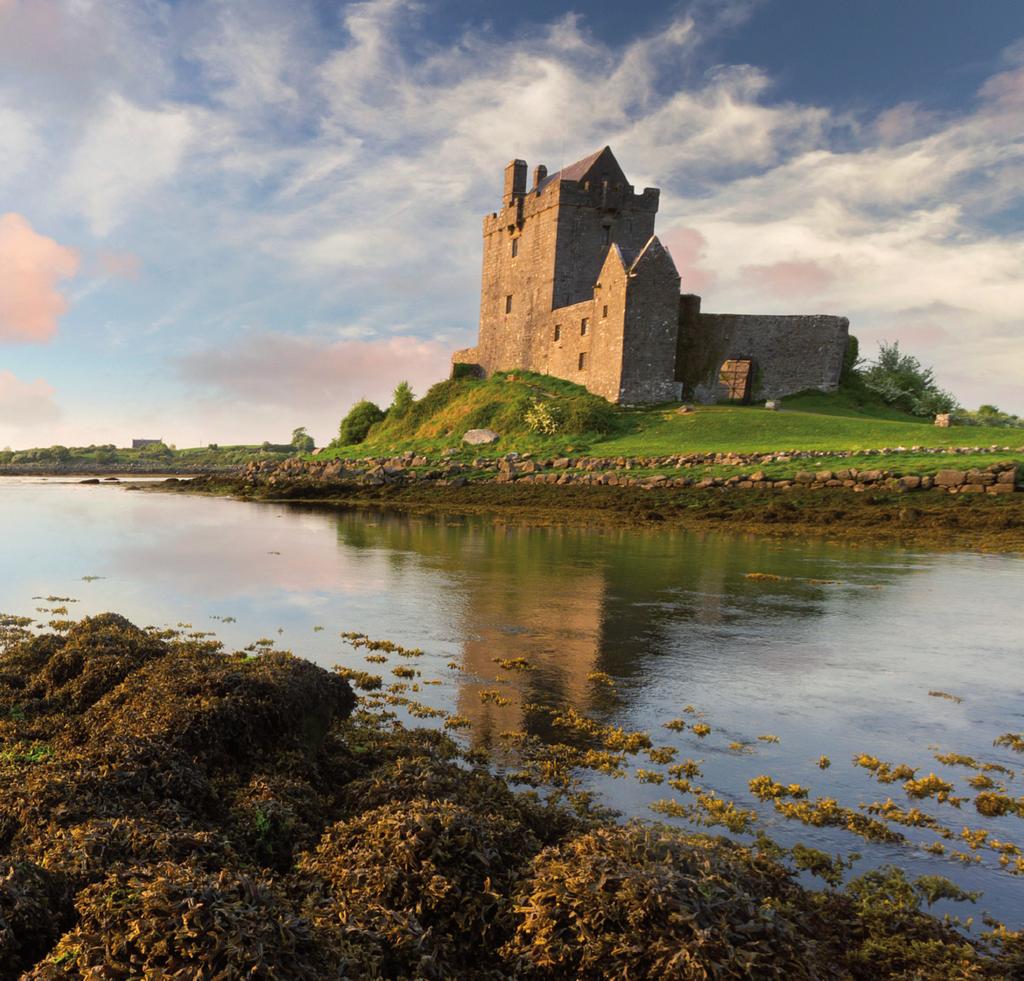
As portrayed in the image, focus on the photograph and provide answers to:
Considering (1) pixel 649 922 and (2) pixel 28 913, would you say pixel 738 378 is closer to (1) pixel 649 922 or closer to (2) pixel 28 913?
(1) pixel 649 922

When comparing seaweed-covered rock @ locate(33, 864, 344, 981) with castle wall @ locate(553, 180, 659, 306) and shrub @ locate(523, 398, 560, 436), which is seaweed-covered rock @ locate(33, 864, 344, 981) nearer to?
shrub @ locate(523, 398, 560, 436)

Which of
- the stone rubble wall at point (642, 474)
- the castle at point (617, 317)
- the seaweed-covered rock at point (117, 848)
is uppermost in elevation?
the castle at point (617, 317)

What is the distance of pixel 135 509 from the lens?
32688 millimetres

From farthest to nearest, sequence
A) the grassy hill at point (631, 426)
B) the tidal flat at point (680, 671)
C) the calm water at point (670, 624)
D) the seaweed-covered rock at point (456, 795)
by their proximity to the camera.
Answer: the grassy hill at point (631, 426), the calm water at point (670, 624), the tidal flat at point (680, 671), the seaweed-covered rock at point (456, 795)

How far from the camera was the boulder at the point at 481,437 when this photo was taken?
46.0 m

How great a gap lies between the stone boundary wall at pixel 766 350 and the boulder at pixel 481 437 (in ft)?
46.5

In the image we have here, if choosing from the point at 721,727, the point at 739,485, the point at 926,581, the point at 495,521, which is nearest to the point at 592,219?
the point at 739,485

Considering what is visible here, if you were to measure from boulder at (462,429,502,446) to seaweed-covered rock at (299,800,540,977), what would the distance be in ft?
137

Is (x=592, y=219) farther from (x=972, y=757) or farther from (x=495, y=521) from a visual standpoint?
(x=972, y=757)

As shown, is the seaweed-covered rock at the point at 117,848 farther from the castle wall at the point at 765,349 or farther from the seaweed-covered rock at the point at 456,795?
the castle wall at the point at 765,349

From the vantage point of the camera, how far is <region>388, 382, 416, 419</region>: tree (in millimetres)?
58281

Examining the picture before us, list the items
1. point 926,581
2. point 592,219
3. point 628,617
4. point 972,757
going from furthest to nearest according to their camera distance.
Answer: point 592,219
point 926,581
point 628,617
point 972,757

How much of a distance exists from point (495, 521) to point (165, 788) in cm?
2237

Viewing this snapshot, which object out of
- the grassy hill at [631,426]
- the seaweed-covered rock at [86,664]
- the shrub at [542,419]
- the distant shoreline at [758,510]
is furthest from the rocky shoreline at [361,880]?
the shrub at [542,419]
